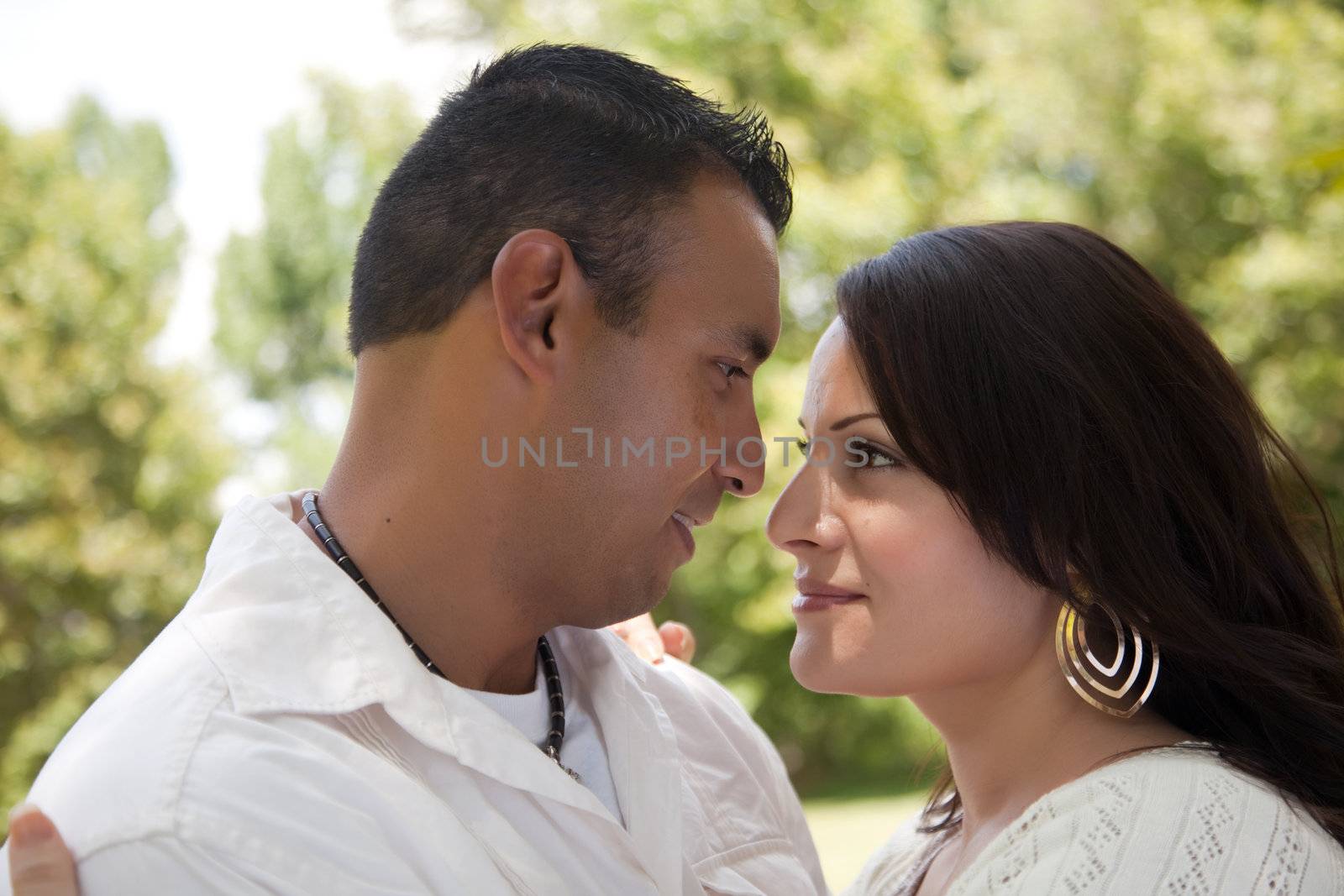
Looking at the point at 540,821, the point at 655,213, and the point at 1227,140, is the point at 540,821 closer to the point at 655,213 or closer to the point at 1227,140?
the point at 655,213

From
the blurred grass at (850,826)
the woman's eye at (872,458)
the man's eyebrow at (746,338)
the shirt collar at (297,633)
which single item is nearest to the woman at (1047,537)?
the woman's eye at (872,458)

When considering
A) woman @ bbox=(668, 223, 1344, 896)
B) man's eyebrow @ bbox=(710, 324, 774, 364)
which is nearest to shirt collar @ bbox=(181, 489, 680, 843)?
woman @ bbox=(668, 223, 1344, 896)

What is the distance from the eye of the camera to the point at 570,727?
75.0 inches

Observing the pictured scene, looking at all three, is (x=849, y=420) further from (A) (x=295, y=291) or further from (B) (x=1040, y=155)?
(A) (x=295, y=291)

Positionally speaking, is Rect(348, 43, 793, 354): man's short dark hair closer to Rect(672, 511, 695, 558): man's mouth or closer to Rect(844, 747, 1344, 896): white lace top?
Rect(672, 511, 695, 558): man's mouth

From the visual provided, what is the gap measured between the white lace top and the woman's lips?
14.9 inches

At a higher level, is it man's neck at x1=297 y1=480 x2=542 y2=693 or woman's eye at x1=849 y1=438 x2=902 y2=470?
woman's eye at x1=849 y1=438 x2=902 y2=470

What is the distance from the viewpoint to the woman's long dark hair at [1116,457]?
173cm

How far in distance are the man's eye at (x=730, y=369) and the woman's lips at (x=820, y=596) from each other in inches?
12.9

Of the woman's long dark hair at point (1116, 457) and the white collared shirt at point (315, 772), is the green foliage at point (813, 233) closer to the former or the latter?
the woman's long dark hair at point (1116, 457)

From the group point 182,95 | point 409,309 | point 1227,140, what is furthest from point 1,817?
point 1227,140

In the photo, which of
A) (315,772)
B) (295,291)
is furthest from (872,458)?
(295,291)

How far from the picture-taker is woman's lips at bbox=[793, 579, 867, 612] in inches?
72.2

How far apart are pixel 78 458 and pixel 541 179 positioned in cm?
819
